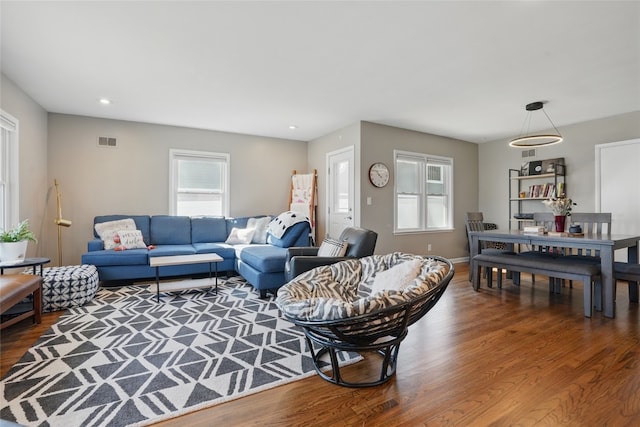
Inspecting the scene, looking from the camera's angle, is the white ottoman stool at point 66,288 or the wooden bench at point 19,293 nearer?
the wooden bench at point 19,293

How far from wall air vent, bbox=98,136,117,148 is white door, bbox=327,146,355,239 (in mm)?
3495

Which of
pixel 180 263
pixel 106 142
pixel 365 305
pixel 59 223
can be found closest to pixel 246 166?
pixel 106 142

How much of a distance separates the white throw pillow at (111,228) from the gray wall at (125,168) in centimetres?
43

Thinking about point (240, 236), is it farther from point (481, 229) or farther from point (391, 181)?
Result: point (481, 229)

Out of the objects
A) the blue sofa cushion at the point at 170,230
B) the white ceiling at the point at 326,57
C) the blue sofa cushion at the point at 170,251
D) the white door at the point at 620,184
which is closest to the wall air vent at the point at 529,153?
the white door at the point at 620,184

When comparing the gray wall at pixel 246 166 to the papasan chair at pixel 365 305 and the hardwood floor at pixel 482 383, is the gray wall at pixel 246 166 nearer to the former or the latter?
the hardwood floor at pixel 482 383

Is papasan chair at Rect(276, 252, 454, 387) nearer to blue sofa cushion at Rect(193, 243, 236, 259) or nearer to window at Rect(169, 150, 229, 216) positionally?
blue sofa cushion at Rect(193, 243, 236, 259)

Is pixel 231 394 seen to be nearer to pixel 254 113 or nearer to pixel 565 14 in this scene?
pixel 565 14

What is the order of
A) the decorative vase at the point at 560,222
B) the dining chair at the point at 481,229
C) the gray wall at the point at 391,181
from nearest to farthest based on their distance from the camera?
1. the decorative vase at the point at 560,222
2. the dining chair at the point at 481,229
3. the gray wall at the point at 391,181

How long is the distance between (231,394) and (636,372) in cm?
248

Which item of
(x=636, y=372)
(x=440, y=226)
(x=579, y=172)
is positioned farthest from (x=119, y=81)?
(x=579, y=172)

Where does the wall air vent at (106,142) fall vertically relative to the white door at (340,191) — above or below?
above

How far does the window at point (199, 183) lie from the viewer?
17.6 ft

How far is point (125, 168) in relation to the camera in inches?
196
